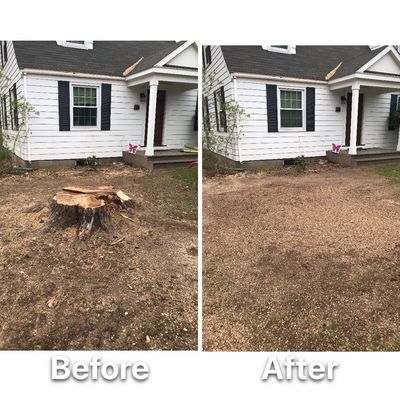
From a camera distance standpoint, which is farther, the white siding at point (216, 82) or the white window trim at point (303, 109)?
the white window trim at point (303, 109)

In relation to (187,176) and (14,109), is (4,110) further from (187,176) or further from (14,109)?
(187,176)

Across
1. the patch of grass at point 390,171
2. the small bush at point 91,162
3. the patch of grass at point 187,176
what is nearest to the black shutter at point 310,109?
the patch of grass at point 390,171

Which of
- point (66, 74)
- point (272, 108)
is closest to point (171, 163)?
point (272, 108)

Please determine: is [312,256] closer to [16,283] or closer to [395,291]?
[395,291]

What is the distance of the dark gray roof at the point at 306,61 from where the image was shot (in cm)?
442

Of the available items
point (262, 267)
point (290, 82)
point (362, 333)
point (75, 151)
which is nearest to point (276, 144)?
point (290, 82)

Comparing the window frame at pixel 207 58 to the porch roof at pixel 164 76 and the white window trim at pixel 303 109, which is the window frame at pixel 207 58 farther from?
the white window trim at pixel 303 109

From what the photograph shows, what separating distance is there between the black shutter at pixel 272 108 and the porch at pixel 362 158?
37.4 inches

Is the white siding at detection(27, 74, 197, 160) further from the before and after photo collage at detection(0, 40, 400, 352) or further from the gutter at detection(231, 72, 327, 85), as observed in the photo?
the gutter at detection(231, 72, 327, 85)

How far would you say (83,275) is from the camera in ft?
9.43

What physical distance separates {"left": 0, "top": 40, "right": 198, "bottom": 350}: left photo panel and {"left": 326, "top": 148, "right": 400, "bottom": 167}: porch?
234 cm

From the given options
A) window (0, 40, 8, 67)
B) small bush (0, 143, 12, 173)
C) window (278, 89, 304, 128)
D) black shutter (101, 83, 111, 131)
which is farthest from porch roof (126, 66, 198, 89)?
small bush (0, 143, 12, 173)

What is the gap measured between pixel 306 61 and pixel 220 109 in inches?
96.3

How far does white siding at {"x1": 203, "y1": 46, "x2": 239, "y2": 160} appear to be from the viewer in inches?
120
